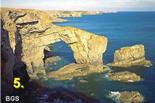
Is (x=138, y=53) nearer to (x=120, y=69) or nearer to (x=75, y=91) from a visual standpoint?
(x=120, y=69)

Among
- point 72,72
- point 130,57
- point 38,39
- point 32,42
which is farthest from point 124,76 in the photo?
point 32,42

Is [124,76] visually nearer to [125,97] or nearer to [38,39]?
[125,97]

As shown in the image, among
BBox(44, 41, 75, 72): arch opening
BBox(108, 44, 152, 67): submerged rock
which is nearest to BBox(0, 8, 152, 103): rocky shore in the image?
BBox(108, 44, 152, 67): submerged rock

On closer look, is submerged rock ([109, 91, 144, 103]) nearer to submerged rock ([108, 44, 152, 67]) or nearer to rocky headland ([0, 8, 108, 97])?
rocky headland ([0, 8, 108, 97])

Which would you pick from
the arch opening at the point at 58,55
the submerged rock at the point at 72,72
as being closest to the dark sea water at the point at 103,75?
the arch opening at the point at 58,55

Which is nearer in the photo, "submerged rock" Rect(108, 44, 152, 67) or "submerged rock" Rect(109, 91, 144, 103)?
"submerged rock" Rect(109, 91, 144, 103)

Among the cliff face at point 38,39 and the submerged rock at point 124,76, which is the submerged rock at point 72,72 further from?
the submerged rock at point 124,76
